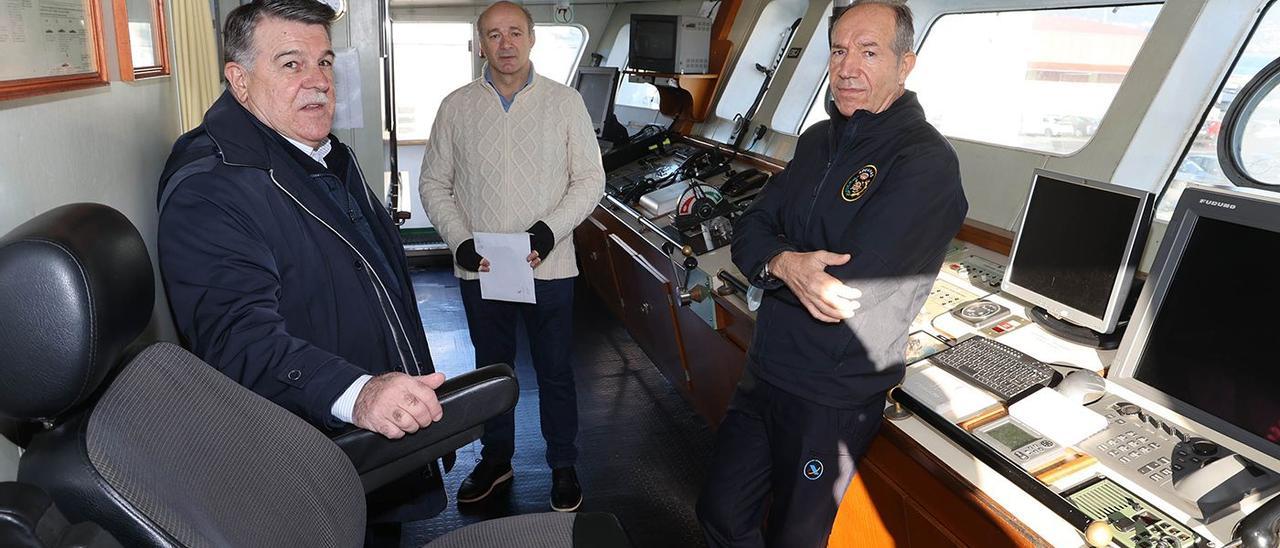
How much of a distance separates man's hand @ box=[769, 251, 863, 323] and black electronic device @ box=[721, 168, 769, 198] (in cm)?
193

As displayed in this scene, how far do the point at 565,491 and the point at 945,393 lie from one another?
4.94 ft

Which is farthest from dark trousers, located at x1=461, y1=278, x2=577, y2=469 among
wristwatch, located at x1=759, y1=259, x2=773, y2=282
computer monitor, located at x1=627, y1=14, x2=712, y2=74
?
computer monitor, located at x1=627, y1=14, x2=712, y2=74

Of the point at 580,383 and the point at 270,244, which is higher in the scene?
the point at 270,244

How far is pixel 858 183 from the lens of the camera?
1.77 metres

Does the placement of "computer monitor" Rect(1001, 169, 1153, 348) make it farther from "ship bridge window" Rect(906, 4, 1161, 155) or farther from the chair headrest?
the chair headrest

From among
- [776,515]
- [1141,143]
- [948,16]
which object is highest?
[948,16]

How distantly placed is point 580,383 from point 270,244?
2.70 metres

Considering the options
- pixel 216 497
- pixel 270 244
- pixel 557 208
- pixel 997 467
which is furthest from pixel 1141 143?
pixel 216 497

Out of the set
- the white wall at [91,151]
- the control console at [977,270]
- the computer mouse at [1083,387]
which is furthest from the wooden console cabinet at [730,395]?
Result: the white wall at [91,151]

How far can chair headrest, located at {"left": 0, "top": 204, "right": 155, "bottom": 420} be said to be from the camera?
73cm

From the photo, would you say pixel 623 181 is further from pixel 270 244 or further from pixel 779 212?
pixel 270 244

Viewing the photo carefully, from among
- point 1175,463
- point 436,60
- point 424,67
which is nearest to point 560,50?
point 436,60

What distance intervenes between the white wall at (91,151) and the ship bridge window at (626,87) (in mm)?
4458

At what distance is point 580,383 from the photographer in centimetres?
402
